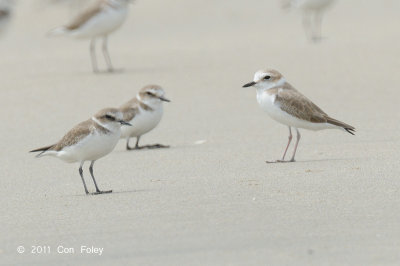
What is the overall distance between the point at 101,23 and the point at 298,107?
6.69 meters

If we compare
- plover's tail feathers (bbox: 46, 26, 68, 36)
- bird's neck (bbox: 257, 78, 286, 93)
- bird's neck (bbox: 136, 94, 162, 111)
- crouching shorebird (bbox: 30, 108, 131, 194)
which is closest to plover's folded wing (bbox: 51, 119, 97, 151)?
crouching shorebird (bbox: 30, 108, 131, 194)

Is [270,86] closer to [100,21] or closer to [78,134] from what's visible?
[78,134]

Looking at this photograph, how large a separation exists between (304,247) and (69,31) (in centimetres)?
991

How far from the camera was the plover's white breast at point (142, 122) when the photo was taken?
9539 millimetres

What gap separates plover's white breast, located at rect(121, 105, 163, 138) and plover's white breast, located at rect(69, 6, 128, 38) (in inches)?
198

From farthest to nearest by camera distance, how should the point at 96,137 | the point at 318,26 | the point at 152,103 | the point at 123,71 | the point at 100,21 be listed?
the point at 318,26 → the point at 100,21 → the point at 123,71 → the point at 152,103 → the point at 96,137

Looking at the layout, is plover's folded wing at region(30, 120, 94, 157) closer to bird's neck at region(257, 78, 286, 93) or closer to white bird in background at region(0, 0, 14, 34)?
bird's neck at region(257, 78, 286, 93)

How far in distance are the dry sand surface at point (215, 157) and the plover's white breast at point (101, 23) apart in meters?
0.57

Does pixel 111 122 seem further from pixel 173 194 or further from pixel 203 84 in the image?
pixel 203 84

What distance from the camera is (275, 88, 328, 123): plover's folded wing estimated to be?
836 centimetres

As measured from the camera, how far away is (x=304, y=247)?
17.5 ft

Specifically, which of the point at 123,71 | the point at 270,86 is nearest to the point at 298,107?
the point at 270,86

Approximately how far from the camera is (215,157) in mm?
8570

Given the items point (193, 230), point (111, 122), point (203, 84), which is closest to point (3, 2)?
point (203, 84)
